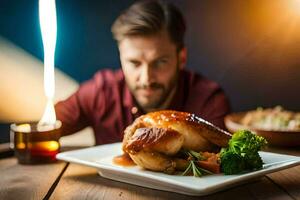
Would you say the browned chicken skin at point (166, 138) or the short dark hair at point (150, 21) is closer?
the browned chicken skin at point (166, 138)

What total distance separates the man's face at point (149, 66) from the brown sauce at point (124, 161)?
1.06 metres

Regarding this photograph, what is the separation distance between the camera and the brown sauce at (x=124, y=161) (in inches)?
44.8

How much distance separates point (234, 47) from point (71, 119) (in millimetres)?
818

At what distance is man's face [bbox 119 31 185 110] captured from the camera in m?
2.21

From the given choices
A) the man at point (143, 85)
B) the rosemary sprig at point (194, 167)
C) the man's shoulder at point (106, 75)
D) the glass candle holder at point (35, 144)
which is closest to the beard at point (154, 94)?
the man at point (143, 85)

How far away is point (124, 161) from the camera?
3.77ft

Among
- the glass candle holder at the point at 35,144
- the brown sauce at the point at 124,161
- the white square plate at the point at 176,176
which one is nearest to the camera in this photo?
the white square plate at the point at 176,176

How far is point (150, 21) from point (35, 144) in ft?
3.53

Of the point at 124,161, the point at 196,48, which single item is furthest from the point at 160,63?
the point at 124,161

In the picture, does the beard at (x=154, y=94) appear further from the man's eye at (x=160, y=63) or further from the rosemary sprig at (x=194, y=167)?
the rosemary sprig at (x=194, y=167)

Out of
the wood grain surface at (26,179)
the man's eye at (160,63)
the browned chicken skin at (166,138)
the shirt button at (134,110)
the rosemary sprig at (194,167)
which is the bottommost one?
the shirt button at (134,110)

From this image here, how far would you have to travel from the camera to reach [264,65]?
231 centimetres

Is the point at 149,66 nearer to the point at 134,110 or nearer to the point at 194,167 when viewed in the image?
the point at 134,110

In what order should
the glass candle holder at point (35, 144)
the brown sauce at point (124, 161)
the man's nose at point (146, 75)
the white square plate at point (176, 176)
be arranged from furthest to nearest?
the man's nose at point (146, 75) → the glass candle holder at point (35, 144) → the brown sauce at point (124, 161) → the white square plate at point (176, 176)
